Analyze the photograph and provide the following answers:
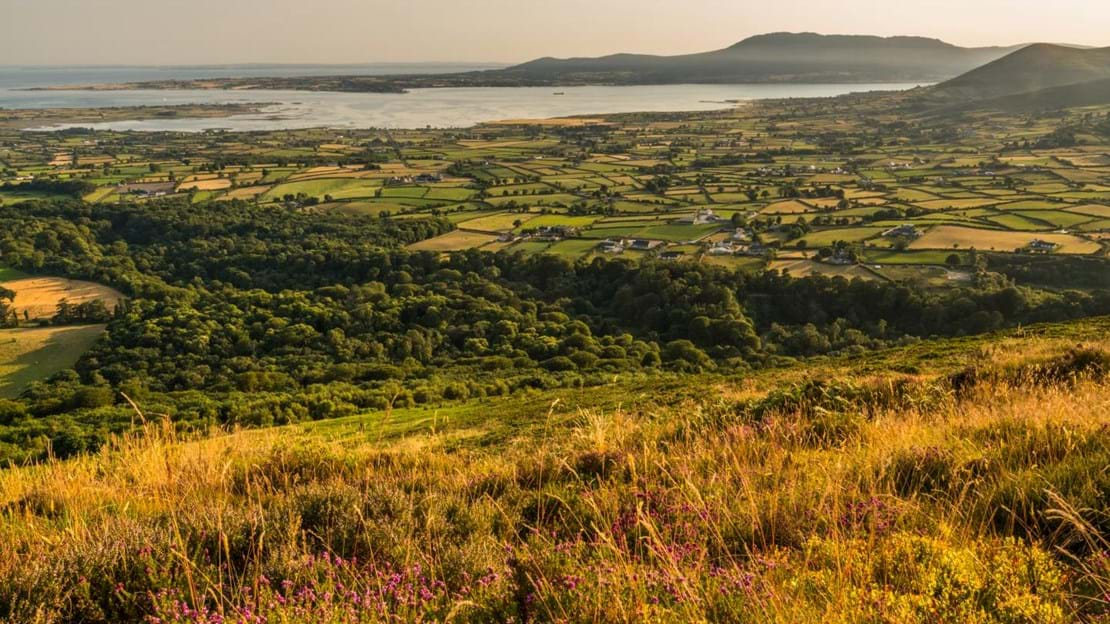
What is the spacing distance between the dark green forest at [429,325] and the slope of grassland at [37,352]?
206cm

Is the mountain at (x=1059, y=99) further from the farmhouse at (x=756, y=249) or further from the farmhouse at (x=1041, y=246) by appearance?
the farmhouse at (x=756, y=249)

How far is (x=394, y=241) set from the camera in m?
60.8

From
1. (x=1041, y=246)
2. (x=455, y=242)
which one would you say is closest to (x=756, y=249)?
(x=1041, y=246)

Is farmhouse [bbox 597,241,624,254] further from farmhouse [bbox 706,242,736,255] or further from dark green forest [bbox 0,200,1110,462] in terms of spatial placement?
farmhouse [bbox 706,242,736,255]

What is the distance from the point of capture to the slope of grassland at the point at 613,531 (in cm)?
261

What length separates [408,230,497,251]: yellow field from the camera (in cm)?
5731

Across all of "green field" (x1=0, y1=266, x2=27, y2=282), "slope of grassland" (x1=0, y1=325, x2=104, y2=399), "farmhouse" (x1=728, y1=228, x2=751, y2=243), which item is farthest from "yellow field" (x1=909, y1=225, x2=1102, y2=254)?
"green field" (x1=0, y1=266, x2=27, y2=282)

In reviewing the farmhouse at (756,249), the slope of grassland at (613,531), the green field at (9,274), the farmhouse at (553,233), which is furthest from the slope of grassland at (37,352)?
the farmhouse at (756,249)

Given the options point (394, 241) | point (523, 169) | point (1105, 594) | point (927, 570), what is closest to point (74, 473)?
point (927, 570)

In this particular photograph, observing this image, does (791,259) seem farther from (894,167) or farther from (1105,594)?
(894,167)

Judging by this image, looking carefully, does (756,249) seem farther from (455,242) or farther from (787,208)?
(455,242)

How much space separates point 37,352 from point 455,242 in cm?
3236

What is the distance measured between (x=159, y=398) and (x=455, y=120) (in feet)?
542

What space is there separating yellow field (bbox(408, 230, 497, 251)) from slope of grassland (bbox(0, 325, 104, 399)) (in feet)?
85.6
